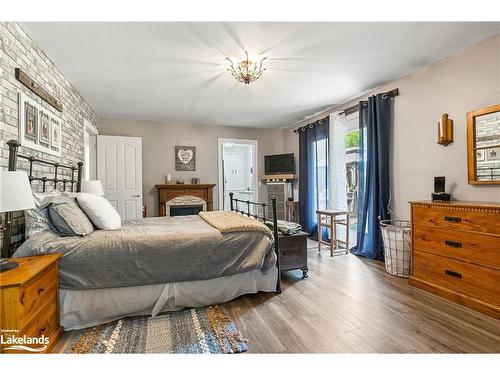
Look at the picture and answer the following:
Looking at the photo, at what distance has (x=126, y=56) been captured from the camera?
2.59m

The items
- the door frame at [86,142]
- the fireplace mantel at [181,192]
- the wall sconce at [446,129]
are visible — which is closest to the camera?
the wall sconce at [446,129]

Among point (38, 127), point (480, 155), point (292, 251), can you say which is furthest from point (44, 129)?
point (480, 155)

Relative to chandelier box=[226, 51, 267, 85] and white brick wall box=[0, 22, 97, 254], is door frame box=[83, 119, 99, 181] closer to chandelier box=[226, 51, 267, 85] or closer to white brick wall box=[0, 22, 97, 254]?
white brick wall box=[0, 22, 97, 254]

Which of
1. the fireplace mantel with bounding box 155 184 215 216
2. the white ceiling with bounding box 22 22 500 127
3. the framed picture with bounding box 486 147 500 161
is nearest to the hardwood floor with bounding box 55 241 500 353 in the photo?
the framed picture with bounding box 486 147 500 161

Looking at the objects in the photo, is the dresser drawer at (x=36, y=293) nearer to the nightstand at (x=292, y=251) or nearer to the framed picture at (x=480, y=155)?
the nightstand at (x=292, y=251)

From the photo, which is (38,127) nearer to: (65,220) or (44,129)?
(44,129)

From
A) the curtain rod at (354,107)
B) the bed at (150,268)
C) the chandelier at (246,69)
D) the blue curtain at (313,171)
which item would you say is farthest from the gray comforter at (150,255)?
the blue curtain at (313,171)

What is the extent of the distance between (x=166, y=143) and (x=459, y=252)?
16.3 ft

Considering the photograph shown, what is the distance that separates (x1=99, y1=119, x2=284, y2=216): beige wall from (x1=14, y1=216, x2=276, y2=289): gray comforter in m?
3.18

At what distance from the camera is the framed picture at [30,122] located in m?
2.16

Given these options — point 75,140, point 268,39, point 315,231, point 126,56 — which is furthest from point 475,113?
point 75,140

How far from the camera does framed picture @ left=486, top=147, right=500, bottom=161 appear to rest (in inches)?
90.7

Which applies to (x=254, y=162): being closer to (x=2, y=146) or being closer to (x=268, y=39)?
(x=268, y=39)
